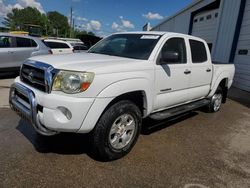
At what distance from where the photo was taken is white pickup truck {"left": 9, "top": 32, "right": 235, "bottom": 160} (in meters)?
2.81

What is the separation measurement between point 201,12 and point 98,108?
15.3m

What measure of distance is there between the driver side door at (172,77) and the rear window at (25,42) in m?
7.02

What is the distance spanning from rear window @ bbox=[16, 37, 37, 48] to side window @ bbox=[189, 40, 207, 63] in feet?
22.9

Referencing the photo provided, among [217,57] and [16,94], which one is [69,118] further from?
[217,57]

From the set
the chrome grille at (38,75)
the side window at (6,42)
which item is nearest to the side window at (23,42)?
the side window at (6,42)

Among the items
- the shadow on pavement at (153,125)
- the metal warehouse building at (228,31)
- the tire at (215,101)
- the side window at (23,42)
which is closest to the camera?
the shadow on pavement at (153,125)

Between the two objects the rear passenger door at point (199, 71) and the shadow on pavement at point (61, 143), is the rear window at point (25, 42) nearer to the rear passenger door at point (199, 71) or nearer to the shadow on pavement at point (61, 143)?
the shadow on pavement at point (61, 143)

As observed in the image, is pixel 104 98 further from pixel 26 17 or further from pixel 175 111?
pixel 26 17

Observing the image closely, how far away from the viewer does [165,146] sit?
12.9 ft

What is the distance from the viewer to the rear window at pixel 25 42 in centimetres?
908

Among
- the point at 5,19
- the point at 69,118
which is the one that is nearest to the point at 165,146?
the point at 69,118

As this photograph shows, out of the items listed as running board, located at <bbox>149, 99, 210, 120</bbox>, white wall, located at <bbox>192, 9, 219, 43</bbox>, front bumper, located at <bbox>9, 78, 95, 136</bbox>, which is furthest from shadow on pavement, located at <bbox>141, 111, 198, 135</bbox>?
white wall, located at <bbox>192, 9, 219, 43</bbox>

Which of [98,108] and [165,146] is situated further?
[165,146]

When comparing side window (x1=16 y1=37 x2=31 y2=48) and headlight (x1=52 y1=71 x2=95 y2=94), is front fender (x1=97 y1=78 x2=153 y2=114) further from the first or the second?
side window (x1=16 y1=37 x2=31 y2=48)
